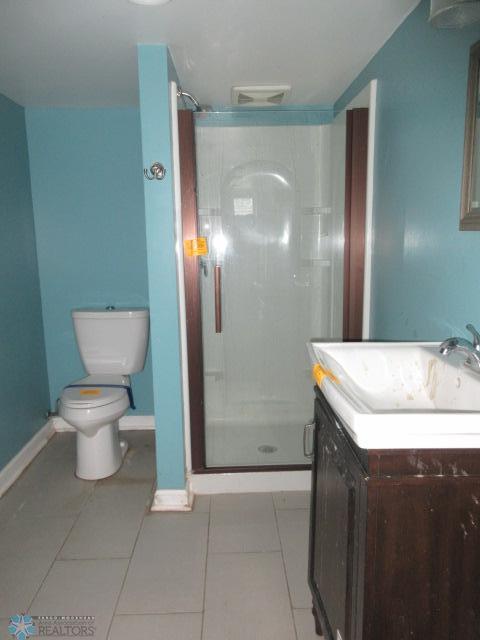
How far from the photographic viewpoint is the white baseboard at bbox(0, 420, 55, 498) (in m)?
2.46

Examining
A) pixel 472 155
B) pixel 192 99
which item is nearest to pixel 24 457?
pixel 192 99

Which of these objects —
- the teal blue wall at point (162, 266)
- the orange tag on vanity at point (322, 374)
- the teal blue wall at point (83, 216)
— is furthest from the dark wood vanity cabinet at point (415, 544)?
the teal blue wall at point (83, 216)

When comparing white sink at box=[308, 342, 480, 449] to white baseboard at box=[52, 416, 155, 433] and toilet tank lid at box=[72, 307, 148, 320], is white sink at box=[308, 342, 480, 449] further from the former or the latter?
white baseboard at box=[52, 416, 155, 433]

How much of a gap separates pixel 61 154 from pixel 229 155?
1152 mm

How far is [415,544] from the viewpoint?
93 cm

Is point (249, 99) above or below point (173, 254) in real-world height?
above

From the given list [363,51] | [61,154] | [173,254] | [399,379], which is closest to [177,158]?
[173,254]

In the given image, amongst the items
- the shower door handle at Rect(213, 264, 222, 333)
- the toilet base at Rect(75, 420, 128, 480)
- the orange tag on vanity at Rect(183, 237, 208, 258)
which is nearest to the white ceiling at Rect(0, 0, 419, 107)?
the orange tag on vanity at Rect(183, 237, 208, 258)

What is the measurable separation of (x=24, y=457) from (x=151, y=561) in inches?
48.2

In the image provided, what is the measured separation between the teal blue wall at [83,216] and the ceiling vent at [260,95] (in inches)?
28.9

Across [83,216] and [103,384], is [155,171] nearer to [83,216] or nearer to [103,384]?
[83,216]

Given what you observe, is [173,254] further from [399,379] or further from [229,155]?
[399,379]

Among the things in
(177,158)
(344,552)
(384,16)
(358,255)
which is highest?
(384,16)

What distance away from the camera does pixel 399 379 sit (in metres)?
1.31
